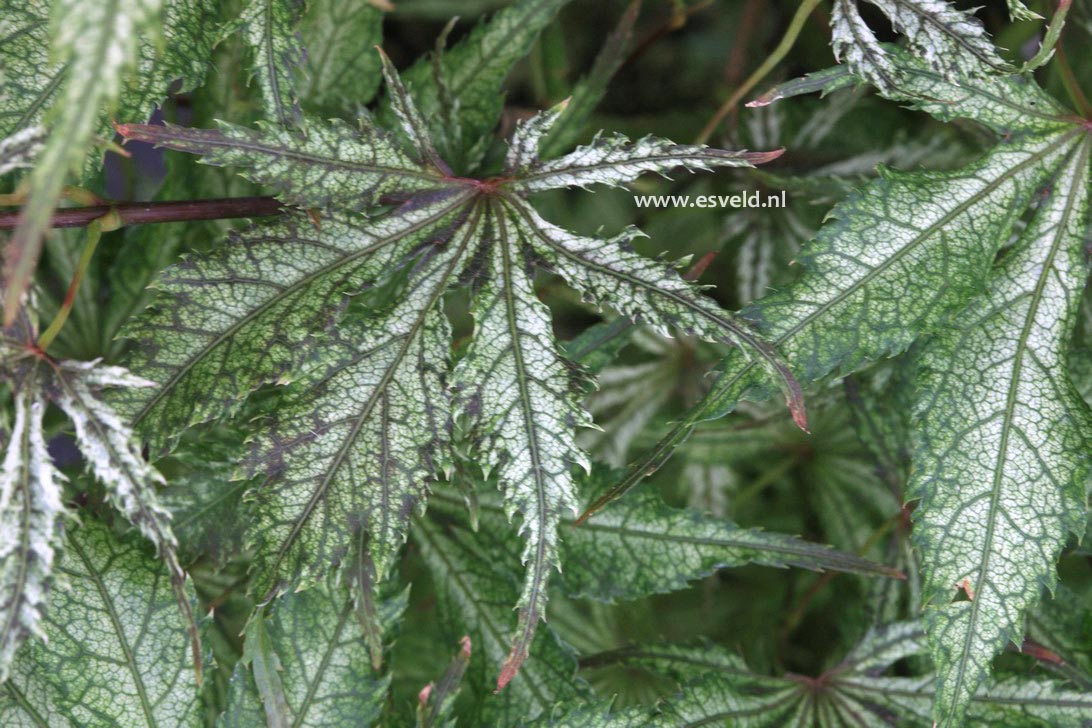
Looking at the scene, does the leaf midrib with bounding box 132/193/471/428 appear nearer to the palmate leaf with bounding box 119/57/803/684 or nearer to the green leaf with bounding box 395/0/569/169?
the palmate leaf with bounding box 119/57/803/684

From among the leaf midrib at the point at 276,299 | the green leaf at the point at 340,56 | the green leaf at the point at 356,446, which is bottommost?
the green leaf at the point at 356,446

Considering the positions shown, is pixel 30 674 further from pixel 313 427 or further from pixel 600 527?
pixel 600 527

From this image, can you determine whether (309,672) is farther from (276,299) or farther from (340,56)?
(340,56)

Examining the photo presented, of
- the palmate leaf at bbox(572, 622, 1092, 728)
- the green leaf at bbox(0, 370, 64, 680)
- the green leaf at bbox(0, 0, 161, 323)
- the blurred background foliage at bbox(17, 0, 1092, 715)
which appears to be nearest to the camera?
the green leaf at bbox(0, 0, 161, 323)

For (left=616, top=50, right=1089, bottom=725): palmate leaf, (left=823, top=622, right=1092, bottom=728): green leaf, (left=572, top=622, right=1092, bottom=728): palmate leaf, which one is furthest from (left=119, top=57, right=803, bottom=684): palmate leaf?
(left=823, top=622, right=1092, bottom=728): green leaf

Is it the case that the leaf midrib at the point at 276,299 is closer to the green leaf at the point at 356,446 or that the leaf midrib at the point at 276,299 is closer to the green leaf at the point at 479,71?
the green leaf at the point at 356,446

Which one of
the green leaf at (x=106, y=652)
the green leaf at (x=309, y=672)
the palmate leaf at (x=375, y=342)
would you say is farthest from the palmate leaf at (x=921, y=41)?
the green leaf at (x=106, y=652)

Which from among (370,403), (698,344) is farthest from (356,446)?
(698,344)
